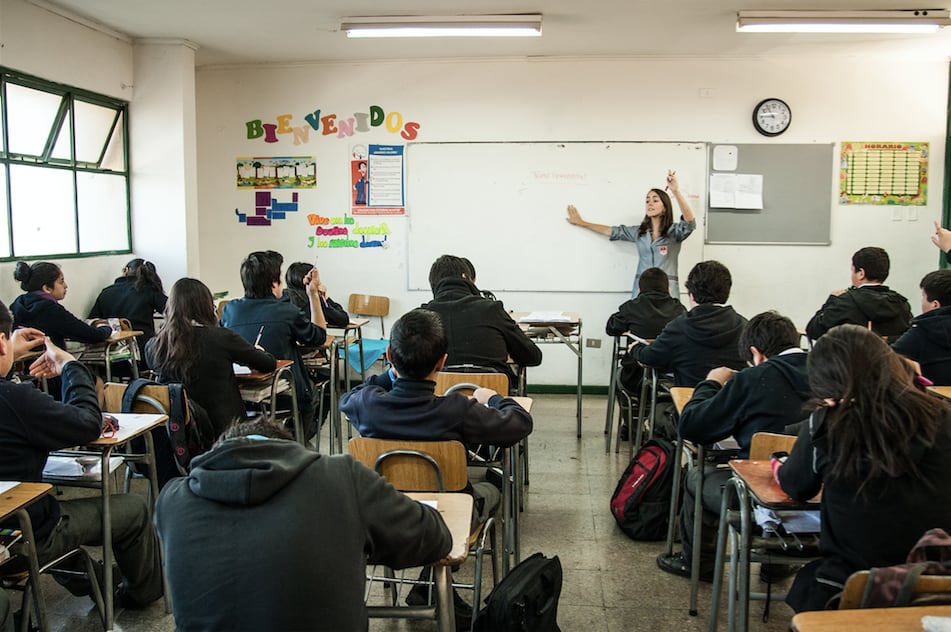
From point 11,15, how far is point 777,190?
570 centimetres

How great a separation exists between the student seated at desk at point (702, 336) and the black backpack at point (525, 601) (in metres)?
1.57

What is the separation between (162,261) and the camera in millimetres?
6414

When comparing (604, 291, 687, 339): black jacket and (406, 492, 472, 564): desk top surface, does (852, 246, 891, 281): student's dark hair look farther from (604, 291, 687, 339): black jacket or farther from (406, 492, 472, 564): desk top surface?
(406, 492, 472, 564): desk top surface

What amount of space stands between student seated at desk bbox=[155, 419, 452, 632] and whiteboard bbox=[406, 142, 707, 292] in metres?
5.43

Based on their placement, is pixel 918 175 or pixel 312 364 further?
pixel 918 175

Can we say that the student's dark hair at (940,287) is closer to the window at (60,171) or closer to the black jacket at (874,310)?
the black jacket at (874,310)

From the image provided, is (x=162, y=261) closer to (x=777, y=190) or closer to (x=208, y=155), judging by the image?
(x=208, y=155)

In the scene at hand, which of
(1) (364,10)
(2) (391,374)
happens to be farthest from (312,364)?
(1) (364,10)

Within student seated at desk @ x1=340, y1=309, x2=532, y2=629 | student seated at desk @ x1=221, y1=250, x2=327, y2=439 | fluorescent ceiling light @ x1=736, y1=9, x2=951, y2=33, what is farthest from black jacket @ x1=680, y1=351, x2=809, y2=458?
fluorescent ceiling light @ x1=736, y1=9, x2=951, y2=33

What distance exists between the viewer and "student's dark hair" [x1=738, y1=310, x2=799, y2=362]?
8.87 feet

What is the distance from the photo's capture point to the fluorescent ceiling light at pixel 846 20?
517cm

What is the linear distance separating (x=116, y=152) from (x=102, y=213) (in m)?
0.54

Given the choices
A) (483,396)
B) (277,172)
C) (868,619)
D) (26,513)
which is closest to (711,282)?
(483,396)

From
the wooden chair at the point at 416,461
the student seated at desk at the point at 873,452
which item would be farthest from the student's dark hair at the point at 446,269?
the student seated at desk at the point at 873,452
